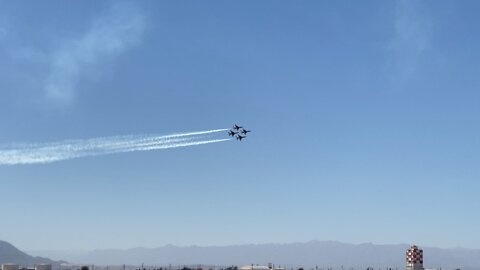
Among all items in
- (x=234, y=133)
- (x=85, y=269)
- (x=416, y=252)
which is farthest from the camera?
(x=234, y=133)

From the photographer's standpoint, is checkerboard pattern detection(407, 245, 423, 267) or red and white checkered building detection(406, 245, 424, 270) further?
red and white checkered building detection(406, 245, 424, 270)

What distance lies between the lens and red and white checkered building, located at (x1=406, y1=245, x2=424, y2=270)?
141 meters

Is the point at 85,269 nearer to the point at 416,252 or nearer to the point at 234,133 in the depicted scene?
the point at 234,133

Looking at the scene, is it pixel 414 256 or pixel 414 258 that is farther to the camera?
pixel 414 258

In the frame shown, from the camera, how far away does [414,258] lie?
14088cm

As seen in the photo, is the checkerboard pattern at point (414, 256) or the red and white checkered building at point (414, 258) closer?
the checkerboard pattern at point (414, 256)

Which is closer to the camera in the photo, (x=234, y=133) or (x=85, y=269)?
(x=85, y=269)

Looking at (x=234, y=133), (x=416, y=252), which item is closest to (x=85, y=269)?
(x=234, y=133)

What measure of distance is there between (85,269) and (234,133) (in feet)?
212

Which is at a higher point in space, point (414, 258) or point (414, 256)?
point (414, 256)

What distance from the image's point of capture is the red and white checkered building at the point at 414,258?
141 meters

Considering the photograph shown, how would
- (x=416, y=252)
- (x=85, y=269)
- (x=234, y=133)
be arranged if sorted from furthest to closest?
(x=234, y=133), (x=85, y=269), (x=416, y=252)

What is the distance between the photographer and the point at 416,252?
141m

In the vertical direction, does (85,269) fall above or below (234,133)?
below
